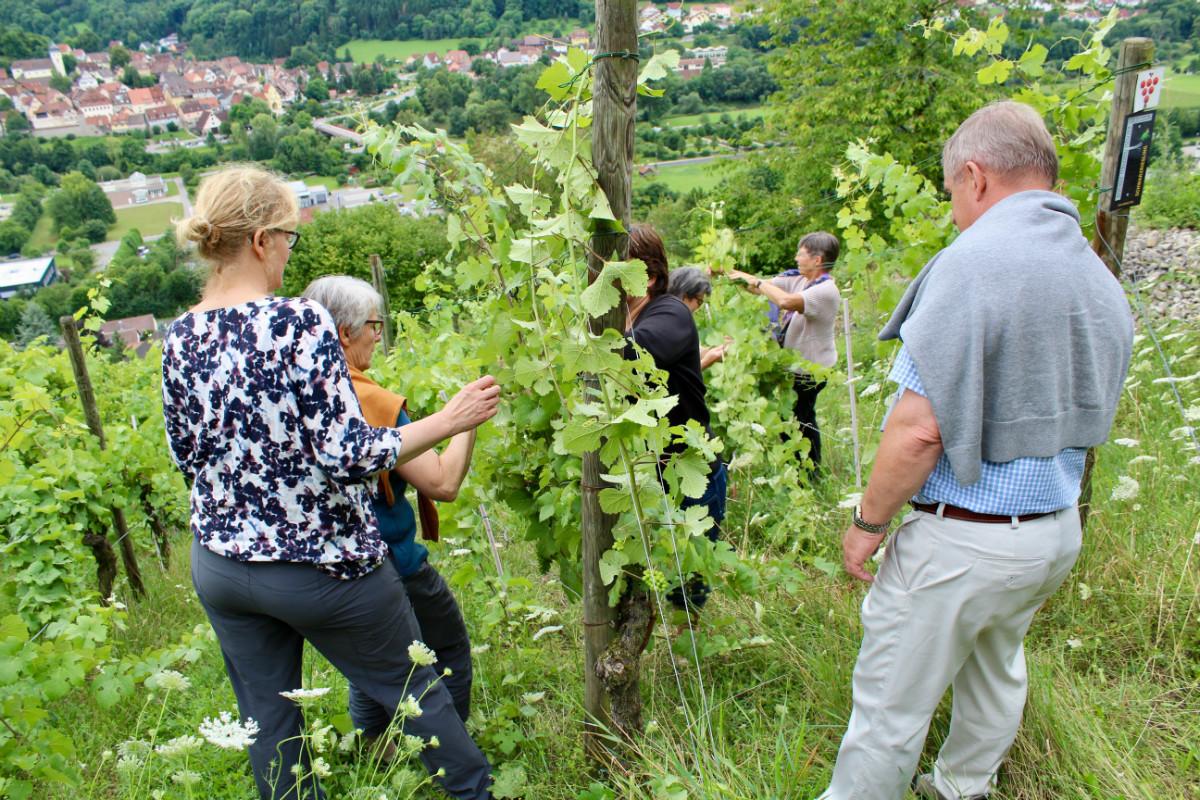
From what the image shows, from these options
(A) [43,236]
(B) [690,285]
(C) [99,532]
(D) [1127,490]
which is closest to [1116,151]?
(D) [1127,490]

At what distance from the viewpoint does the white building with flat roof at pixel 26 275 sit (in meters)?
34.6

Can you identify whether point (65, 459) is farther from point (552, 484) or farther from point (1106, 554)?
point (1106, 554)

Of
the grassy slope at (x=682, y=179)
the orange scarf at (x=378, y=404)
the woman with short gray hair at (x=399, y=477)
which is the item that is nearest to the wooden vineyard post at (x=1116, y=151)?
the woman with short gray hair at (x=399, y=477)

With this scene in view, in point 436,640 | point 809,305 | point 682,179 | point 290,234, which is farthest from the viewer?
point 682,179

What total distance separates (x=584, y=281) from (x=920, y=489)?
92 centimetres

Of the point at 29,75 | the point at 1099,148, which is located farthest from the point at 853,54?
the point at 29,75

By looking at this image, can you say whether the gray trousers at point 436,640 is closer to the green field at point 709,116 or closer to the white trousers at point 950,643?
the white trousers at point 950,643

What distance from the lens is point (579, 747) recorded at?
2375 mm

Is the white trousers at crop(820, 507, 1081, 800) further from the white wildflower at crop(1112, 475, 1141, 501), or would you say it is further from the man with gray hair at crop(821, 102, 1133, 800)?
the white wildflower at crop(1112, 475, 1141, 501)

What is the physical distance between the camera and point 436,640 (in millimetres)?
2430

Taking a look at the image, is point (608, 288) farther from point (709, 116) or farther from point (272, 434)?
point (709, 116)

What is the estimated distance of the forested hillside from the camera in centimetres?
6500

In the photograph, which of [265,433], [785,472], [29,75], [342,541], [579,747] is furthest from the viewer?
[29,75]

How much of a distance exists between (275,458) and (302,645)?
57 cm
